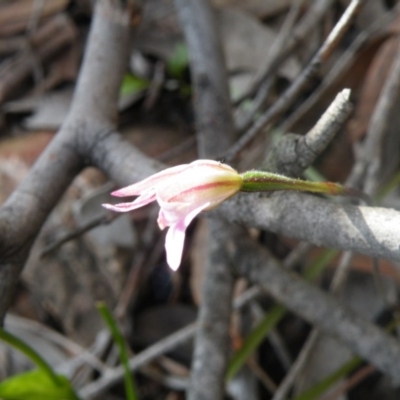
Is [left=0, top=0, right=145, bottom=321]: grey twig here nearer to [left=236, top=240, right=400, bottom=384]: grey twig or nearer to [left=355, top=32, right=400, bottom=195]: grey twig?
[left=236, top=240, right=400, bottom=384]: grey twig

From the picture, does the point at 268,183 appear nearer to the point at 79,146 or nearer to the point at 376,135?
the point at 79,146

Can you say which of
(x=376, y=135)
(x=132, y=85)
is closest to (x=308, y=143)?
(x=376, y=135)

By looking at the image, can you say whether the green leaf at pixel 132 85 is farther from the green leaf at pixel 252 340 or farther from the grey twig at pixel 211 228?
the green leaf at pixel 252 340

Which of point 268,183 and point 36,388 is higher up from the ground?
point 268,183

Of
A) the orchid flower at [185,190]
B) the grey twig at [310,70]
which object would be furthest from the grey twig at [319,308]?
the orchid flower at [185,190]

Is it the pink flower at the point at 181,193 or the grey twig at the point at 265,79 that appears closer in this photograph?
the pink flower at the point at 181,193

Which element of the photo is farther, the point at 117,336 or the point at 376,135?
the point at 376,135
